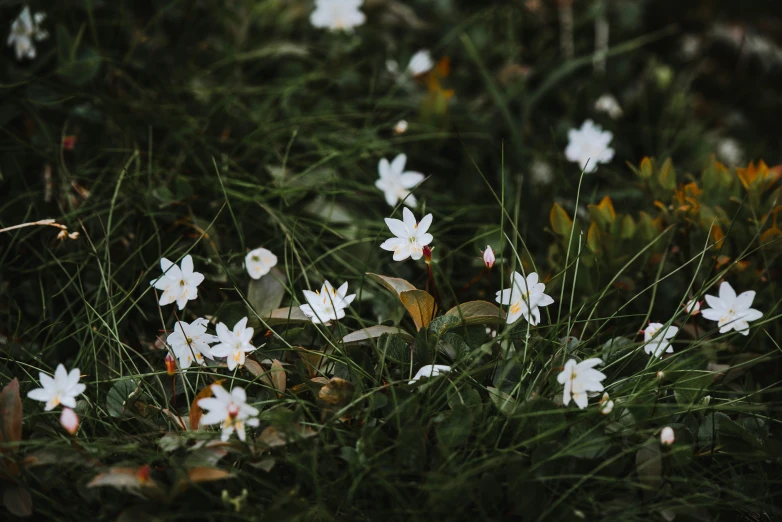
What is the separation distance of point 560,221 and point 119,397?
2.70 feet

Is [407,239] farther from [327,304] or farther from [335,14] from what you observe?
[335,14]

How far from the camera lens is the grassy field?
0.89m

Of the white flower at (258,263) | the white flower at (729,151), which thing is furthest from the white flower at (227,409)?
the white flower at (729,151)

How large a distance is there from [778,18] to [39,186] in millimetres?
2224

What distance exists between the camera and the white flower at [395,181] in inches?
54.8

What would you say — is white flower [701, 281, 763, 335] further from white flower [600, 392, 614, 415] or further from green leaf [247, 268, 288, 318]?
green leaf [247, 268, 288, 318]

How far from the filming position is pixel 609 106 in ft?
6.11

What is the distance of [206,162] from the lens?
58.0 inches

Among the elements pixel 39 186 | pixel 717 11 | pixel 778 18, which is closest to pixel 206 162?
pixel 39 186

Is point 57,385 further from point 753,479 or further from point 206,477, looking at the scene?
point 753,479

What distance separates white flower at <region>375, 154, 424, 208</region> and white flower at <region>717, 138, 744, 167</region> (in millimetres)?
1002

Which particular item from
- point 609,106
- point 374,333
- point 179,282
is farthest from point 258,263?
point 609,106

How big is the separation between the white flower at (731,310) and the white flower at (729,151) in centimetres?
100

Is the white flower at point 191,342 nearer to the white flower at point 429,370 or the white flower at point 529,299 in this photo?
the white flower at point 429,370
